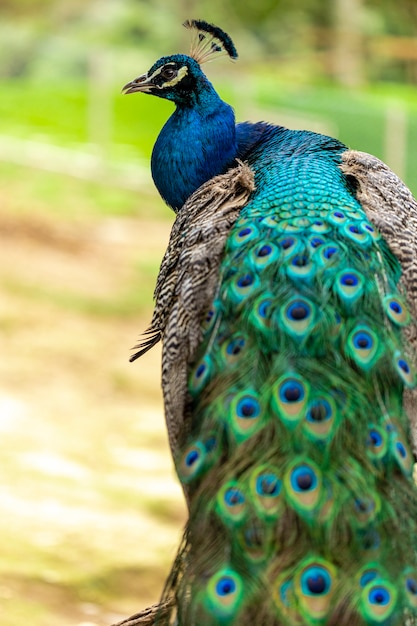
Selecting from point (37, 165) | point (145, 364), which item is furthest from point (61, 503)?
point (37, 165)

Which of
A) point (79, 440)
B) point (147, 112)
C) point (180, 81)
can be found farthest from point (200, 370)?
point (147, 112)

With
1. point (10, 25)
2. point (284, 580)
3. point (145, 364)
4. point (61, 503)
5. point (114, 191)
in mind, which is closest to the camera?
point (284, 580)

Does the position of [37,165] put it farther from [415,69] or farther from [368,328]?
[415,69]

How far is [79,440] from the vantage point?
646cm

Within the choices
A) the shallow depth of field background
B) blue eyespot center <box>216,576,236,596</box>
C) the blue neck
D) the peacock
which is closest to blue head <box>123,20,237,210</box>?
the blue neck

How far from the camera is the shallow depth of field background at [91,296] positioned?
491 cm

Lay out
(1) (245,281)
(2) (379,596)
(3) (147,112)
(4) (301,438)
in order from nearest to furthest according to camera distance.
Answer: (2) (379,596), (4) (301,438), (1) (245,281), (3) (147,112)

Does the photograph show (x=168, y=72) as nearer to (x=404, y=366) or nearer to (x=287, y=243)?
(x=287, y=243)

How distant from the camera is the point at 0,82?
22.5 metres

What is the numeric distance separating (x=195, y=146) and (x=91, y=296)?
593cm

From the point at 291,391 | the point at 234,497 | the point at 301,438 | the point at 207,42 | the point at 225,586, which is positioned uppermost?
the point at 207,42

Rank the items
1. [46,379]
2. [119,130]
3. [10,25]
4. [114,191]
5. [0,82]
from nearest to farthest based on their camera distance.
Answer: [46,379]
[114,191]
[119,130]
[0,82]
[10,25]

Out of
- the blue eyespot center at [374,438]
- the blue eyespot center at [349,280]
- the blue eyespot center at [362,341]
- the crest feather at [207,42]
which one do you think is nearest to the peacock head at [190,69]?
the crest feather at [207,42]

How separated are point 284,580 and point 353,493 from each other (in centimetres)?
→ 26
